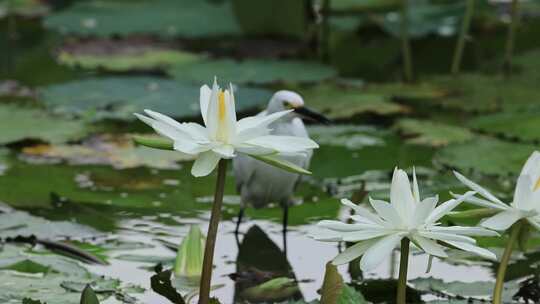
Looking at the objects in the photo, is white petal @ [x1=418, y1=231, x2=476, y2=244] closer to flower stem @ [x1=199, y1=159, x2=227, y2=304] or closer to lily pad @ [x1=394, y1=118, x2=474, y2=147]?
flower stem @ [x1=199, y1=159, x2=227, y2=304]

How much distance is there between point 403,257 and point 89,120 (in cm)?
378

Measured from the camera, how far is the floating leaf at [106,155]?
16.2ft

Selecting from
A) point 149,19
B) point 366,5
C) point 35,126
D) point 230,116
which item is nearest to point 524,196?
point 230,116

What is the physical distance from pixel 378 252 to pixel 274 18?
19.6 ft

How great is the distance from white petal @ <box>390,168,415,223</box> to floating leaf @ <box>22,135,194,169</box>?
2.95 m

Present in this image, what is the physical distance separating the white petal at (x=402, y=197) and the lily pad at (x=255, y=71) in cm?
430

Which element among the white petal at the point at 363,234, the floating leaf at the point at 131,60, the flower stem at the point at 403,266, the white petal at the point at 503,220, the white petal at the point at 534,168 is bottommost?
the floating leaf at the point at 131,60

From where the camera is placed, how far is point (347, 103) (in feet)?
18.9

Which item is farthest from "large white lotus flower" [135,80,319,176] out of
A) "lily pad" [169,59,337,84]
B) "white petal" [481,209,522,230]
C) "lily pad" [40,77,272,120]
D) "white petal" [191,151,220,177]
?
"lily pad" [169,59,337,84]

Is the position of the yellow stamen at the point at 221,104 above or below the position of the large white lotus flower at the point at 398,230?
above

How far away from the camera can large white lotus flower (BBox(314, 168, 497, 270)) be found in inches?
77.1

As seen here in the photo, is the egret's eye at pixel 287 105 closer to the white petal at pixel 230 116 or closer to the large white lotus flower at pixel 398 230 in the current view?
the white petal at pixel 230 116

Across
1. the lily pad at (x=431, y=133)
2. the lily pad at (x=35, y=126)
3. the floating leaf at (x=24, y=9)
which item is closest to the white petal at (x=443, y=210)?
the lily pad at (x=431, y=133)

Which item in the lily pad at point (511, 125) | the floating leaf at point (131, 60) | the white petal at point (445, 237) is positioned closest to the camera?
the white petal at point (445, 237)
